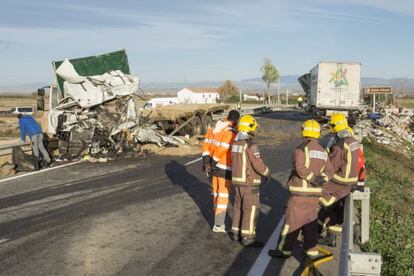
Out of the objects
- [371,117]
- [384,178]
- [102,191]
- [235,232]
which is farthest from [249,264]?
[371,117]

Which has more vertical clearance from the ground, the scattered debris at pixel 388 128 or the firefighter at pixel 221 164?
the firefighter at pixel 221 164

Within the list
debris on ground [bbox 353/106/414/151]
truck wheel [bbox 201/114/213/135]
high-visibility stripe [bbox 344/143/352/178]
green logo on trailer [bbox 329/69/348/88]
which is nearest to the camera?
high-visibility stripe [bbox 344/143/352/178]

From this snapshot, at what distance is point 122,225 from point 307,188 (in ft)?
10.4

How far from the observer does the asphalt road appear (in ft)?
18.9

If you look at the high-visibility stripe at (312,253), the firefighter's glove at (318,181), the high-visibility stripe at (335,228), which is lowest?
the high-visibility stripe at (312,253)

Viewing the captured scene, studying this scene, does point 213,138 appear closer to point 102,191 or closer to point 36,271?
point 36,271

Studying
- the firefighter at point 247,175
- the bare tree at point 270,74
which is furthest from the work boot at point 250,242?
the bare tree at point 270,74

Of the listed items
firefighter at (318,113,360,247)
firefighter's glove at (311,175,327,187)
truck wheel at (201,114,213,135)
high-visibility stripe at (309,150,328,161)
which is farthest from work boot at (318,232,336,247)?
truck wheel at (201,114,213,135)

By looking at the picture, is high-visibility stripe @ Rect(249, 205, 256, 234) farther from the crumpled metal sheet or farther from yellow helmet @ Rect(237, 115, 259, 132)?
the crumpled metal sheet

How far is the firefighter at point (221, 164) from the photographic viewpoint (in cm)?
700

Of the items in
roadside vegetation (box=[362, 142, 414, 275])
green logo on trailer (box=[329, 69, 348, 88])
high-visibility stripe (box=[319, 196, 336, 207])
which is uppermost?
green logo on trailer (box=[329, 69, 348, 88])

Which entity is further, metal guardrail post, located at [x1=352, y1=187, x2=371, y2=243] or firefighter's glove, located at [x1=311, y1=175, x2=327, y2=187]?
metal guardrail post, located at [x1=352, y1=187, x2=371, y2=243]

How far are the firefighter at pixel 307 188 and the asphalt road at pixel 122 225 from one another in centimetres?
39

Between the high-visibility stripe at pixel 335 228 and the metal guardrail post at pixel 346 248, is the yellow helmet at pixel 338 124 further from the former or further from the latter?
the metal guardrail post at pixel 346 248
